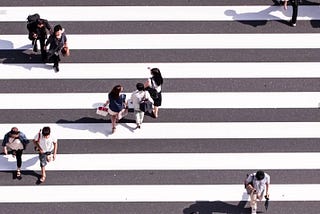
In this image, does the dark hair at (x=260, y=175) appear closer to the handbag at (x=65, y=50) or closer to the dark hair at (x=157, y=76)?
the dark hair at (x=157, y=76)

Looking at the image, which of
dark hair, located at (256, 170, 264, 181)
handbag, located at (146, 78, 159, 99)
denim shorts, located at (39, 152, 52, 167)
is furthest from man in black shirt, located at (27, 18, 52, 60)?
dark hair, located at (256, 170, 264, 181)

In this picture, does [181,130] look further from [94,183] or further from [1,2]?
[1,2]

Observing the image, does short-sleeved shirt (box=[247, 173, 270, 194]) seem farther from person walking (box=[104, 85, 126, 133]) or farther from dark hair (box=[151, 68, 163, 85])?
person walking (box=[104, 85, 126, 133])

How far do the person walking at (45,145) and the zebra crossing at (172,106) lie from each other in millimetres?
650

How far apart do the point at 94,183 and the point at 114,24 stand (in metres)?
4.39

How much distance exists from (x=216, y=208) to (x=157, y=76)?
309 cm

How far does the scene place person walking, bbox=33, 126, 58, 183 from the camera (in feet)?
49.6

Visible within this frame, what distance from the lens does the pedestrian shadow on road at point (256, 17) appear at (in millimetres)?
18500

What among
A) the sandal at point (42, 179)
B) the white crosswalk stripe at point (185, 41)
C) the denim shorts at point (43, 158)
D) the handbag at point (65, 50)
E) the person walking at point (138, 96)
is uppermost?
the white crosswalk stripe at point (185, 41)

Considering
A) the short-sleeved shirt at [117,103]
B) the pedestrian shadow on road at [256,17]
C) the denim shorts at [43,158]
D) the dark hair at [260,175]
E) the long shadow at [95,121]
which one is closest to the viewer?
the dark hair at [260,175]

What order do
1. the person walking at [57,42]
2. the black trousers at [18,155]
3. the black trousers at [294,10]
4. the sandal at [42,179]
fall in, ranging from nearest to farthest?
1. the black trousers at [18,155]
2. the sandal at [42,179]
3. the person walking at [57,42]
4. the black trousers at [294,10]

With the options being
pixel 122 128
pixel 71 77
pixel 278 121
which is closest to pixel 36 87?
pixel 71 77

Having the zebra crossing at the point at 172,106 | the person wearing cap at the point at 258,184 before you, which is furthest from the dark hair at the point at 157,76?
the person wearing cap at the point at 258,184

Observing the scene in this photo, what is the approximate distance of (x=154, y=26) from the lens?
1844cm
